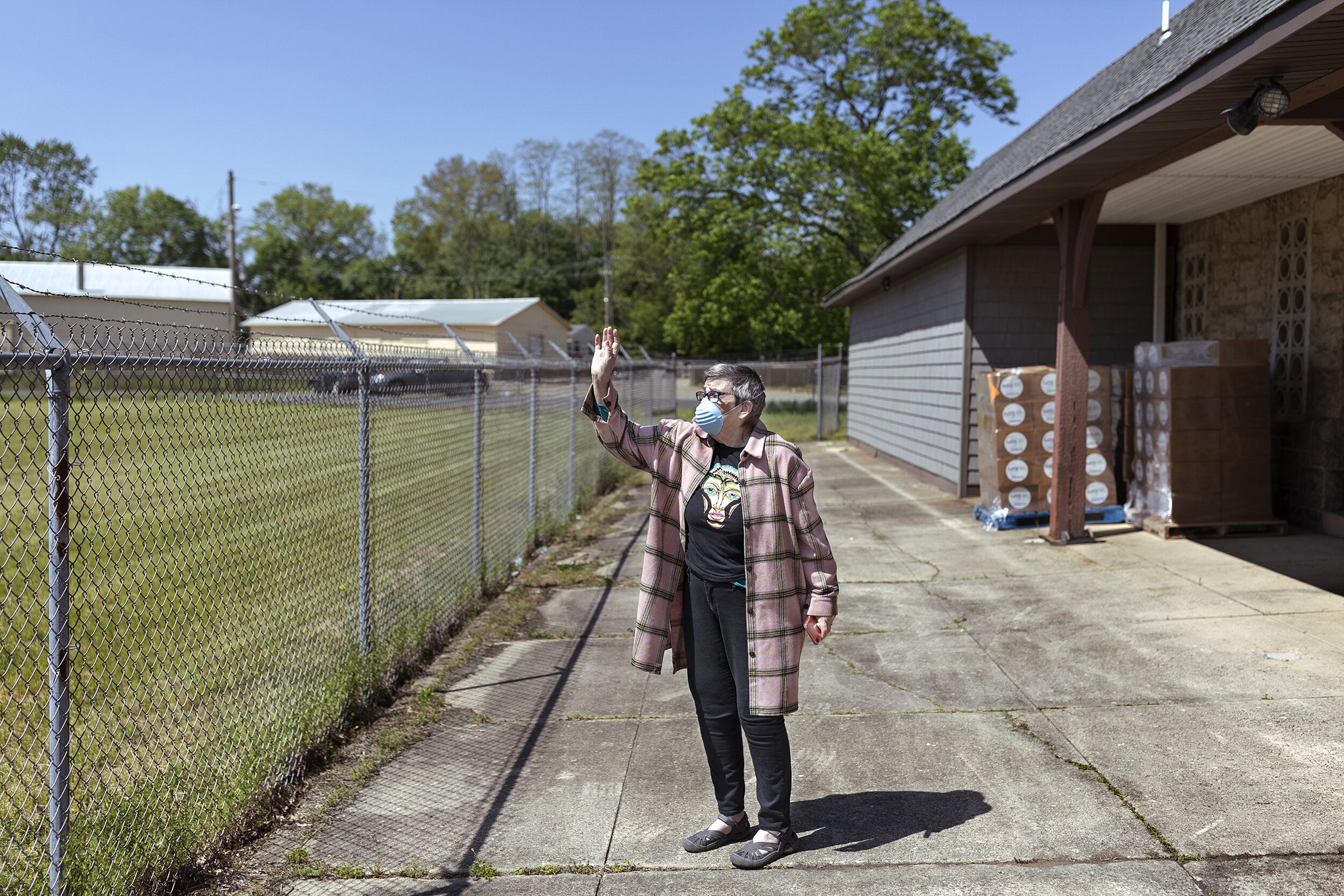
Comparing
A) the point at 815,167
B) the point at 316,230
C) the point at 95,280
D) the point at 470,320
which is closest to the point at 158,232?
the point at 316,230

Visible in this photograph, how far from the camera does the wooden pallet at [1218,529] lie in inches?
334

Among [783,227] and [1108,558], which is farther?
[783,227]

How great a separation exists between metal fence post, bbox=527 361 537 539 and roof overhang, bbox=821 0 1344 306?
4557mm

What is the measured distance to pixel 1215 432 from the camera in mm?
8438

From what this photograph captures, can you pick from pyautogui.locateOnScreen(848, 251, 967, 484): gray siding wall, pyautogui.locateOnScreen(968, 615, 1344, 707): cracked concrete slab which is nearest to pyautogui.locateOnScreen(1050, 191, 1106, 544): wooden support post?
pyautogui.locateOnScreen(848, 251, 967, 484): gray siding wall

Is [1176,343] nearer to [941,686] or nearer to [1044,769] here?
[941,686]

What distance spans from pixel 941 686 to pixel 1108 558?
3.59m

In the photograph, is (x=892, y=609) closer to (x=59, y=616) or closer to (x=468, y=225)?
(x=59, y=616)

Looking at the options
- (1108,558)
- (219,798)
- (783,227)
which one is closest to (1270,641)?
(1108,558)

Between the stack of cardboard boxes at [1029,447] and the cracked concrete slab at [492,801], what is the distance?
19.8 feet

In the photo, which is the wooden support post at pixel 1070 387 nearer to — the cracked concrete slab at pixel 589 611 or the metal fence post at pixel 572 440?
the cracked concrete slab at pixel 589 611

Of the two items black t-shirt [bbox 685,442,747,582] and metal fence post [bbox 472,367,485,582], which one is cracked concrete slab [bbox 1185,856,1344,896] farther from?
metal fence post [bbox 472,367,485,582]

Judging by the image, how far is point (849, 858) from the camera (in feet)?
11.1

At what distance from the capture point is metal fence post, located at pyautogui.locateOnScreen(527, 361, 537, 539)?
8602 mm
